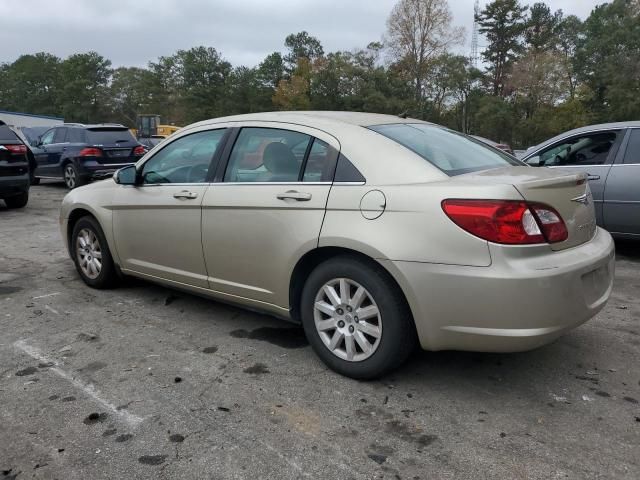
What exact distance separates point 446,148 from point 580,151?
3820 millimetres

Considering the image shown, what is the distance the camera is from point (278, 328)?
159 inches

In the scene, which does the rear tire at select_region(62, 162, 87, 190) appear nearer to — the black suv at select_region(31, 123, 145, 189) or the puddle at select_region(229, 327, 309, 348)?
the black suv at select_region(31, 123, 145, 189)

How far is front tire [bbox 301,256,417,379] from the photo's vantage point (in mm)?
2895

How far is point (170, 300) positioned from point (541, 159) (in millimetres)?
4901

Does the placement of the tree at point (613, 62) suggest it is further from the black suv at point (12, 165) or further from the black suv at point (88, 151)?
the black suv at point (12, 165)

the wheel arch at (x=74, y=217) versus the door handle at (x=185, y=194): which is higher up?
the door handle at (x=185, y=194)

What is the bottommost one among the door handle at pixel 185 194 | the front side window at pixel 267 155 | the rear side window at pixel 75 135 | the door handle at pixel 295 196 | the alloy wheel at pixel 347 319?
the alloy wheel at pixel 347 319

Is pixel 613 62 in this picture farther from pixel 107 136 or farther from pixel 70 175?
pixel 70 175

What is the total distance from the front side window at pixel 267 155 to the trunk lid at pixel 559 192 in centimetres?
106

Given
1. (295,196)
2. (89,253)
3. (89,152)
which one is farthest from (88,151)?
(295,196)

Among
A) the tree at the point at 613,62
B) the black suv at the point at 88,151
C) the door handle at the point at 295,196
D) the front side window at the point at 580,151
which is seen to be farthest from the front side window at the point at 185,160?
the tree at the point at 613,62

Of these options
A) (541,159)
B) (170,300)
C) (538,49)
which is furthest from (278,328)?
(538,49)

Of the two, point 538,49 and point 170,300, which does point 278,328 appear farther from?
point 538,49

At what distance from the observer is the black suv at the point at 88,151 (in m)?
12.8
